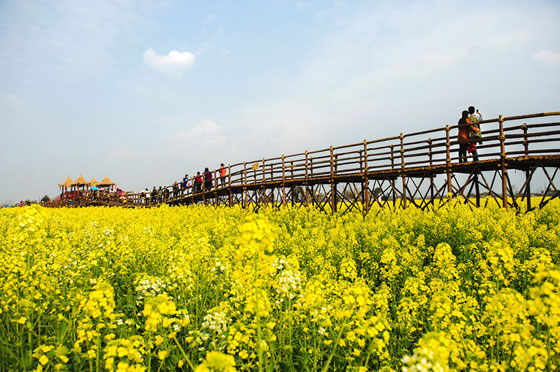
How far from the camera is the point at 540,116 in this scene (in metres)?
11.6

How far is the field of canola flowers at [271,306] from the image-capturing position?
2.45 meters

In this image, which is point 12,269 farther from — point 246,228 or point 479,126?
point 479,126

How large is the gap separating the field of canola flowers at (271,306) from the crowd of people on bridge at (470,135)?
16.9 feet

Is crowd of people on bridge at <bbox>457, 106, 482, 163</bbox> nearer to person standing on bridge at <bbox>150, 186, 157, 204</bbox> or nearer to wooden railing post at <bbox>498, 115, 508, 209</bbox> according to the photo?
Answer: wooden railing post at <bbox>498, 115, 508, 209</bbox>

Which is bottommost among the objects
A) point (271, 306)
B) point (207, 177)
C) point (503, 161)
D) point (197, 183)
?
point (271, 306)

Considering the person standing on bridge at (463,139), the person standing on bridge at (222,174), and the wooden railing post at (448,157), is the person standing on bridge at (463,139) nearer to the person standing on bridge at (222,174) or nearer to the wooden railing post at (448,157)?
the wooden railing post at (448,157)

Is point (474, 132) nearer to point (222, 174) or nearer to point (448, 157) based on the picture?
point (448, 157)

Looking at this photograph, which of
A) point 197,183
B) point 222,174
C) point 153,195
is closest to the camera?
point 222,174

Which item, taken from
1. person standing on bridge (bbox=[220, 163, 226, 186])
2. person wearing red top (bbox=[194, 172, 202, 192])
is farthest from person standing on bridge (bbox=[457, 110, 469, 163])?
person wearing red top (bbox=[194, 172, 202, 192])

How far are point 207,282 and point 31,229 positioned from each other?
240 cm

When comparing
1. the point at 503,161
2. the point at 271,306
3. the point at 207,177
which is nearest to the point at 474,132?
the point at 503,161

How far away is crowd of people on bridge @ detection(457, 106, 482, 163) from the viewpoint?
13273mm

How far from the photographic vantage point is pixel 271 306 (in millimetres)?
3719

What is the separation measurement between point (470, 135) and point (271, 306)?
42.3ft
